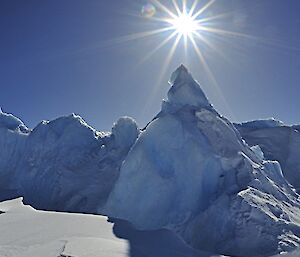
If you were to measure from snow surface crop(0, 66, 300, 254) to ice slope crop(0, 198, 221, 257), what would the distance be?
0.25 feet

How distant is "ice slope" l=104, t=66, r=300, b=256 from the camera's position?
19.4 meters

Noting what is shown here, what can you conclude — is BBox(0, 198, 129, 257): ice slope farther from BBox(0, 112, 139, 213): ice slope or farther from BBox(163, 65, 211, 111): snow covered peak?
BBox(163, 65, 211, 111): snow covered peak

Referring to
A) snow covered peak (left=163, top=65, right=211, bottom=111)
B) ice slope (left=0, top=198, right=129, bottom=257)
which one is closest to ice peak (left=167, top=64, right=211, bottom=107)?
snow covered peak (left=163, top=65, right=211, bottom=111)

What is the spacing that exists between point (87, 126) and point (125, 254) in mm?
23370

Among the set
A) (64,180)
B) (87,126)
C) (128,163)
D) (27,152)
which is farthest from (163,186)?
(27,152)

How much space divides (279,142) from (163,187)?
2917 centimetres

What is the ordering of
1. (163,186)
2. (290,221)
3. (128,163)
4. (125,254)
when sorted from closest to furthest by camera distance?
(125,254) → (290,221) → (163,186) → (128,163)

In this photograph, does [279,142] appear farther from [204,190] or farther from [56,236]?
[56,236]

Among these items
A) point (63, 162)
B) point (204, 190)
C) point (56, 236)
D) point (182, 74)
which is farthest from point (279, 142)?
point (56, 236)

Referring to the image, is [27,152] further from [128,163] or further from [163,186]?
[163,186]

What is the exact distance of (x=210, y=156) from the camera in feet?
76.5

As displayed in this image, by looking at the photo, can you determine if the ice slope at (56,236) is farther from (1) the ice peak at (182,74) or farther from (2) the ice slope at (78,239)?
(1) the ice peak at (182,74)

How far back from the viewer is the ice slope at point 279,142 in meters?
43.2

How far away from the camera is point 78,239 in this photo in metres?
16.4
